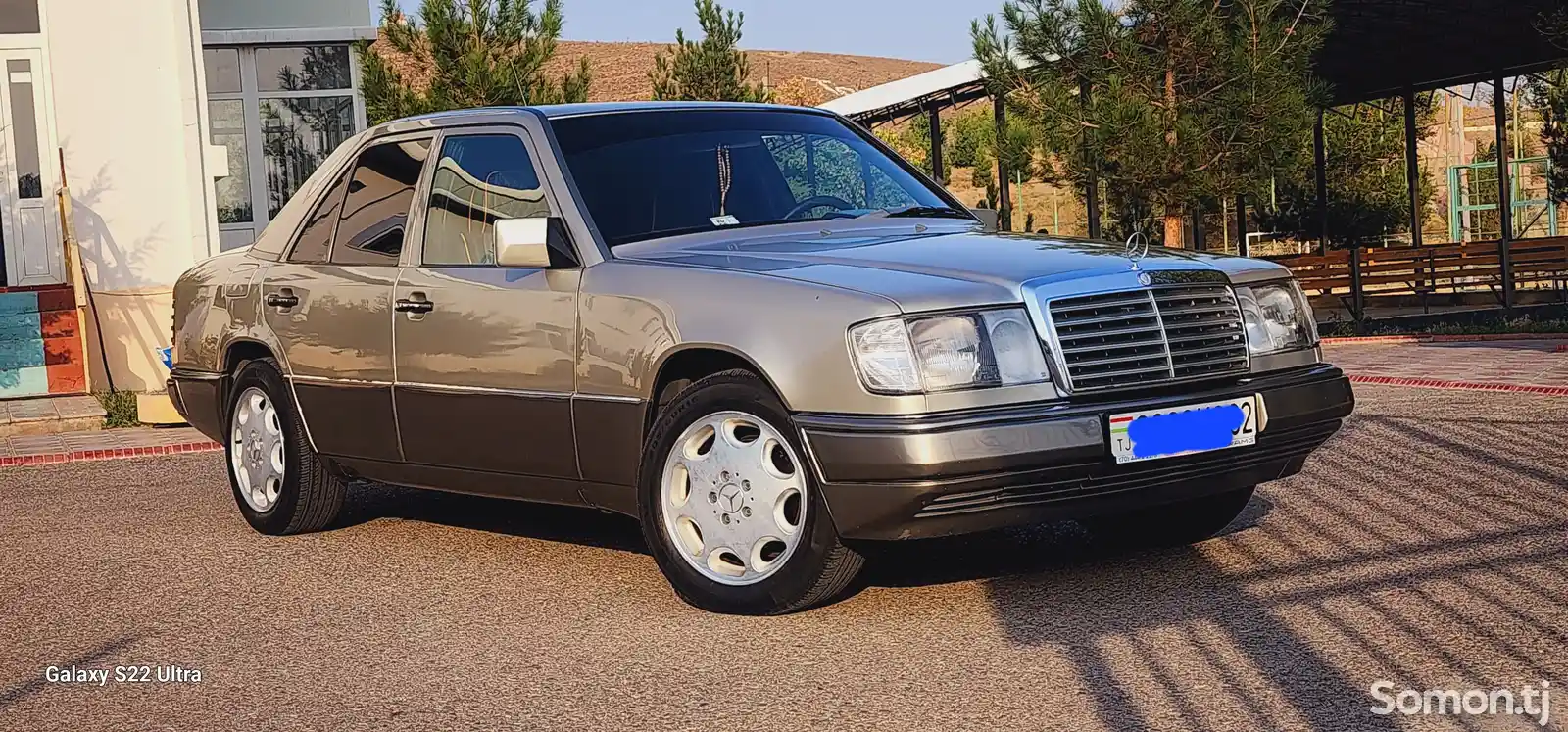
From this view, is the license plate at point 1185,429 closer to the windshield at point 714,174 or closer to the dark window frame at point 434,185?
the windshield at point 714,174

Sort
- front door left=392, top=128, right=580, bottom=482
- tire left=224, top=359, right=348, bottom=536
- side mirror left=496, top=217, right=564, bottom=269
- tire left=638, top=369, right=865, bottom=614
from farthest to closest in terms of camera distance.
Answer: tire left=224, top=359, right=348, bottom=536 → front door left=392, top=128, right=580, bottom=482 → side mirror left=496, top=217, right=564, bottom=269 → tire left=638, top=369, right=865, bottom=614

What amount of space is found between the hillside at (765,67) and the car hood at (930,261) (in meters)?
81.7

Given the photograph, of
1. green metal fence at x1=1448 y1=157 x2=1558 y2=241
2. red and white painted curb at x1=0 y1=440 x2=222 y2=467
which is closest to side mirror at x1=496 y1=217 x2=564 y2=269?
red and white painted curb at x1=0 y1=440 x2=222 y2=467

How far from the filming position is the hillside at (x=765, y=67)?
9719 centimetres

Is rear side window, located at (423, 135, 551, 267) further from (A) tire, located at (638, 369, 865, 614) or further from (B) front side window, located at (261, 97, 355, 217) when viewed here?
(B) front side window, located at (261, 97, 355, 217)

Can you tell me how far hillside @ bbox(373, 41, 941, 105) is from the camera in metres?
97.2

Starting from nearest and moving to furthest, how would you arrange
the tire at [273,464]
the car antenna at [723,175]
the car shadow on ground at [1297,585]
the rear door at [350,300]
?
the car shadow on ground at [1297,585], the car antenna at [723,175], the rear door at [350,300], the tire at [273,464]

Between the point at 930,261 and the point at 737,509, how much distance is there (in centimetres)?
97

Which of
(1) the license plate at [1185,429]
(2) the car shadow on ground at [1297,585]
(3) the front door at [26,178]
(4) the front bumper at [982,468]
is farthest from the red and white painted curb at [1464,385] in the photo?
(3) the front door at [26,178]

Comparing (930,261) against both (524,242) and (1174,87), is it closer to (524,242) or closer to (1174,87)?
(524,242)

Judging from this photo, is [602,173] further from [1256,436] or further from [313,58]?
[313,58]

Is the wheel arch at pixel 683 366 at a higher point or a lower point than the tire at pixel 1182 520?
higher

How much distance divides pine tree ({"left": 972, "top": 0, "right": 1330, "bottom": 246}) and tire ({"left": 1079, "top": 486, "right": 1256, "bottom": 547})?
567 inches

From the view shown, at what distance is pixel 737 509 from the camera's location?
5.60 meters
